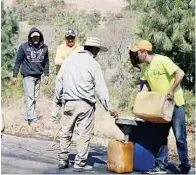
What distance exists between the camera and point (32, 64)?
11172 millimetres

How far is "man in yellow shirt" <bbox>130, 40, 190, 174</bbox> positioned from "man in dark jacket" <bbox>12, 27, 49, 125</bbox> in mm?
3838

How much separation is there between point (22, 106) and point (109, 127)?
303cm

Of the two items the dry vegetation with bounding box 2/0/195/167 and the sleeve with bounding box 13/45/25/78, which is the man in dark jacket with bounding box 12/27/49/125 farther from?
the dry vegetation with bounding box 2/0/195/167

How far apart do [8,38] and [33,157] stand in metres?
12.0

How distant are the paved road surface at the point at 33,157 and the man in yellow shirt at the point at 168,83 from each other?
37.8 inches

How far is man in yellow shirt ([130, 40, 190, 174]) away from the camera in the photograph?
24.0 ft

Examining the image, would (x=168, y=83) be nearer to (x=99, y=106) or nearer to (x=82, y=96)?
(x=82, y=96)

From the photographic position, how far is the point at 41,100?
49.1ft

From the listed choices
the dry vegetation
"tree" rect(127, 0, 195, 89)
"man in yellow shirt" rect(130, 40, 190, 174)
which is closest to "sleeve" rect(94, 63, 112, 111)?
"man in yellow shirt" rect(130, 40, 190, 174)

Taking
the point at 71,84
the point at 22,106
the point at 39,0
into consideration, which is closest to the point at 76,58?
the point at 71,84

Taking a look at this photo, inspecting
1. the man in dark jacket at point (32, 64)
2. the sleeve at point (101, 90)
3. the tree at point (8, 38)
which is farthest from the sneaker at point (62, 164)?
the tree at point (8, 38)

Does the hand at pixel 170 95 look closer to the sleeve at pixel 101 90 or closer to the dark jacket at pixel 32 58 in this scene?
the sleeve at pixel 101 90

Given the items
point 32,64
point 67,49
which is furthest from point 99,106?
point 67,49

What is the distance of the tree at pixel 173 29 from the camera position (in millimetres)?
12656
